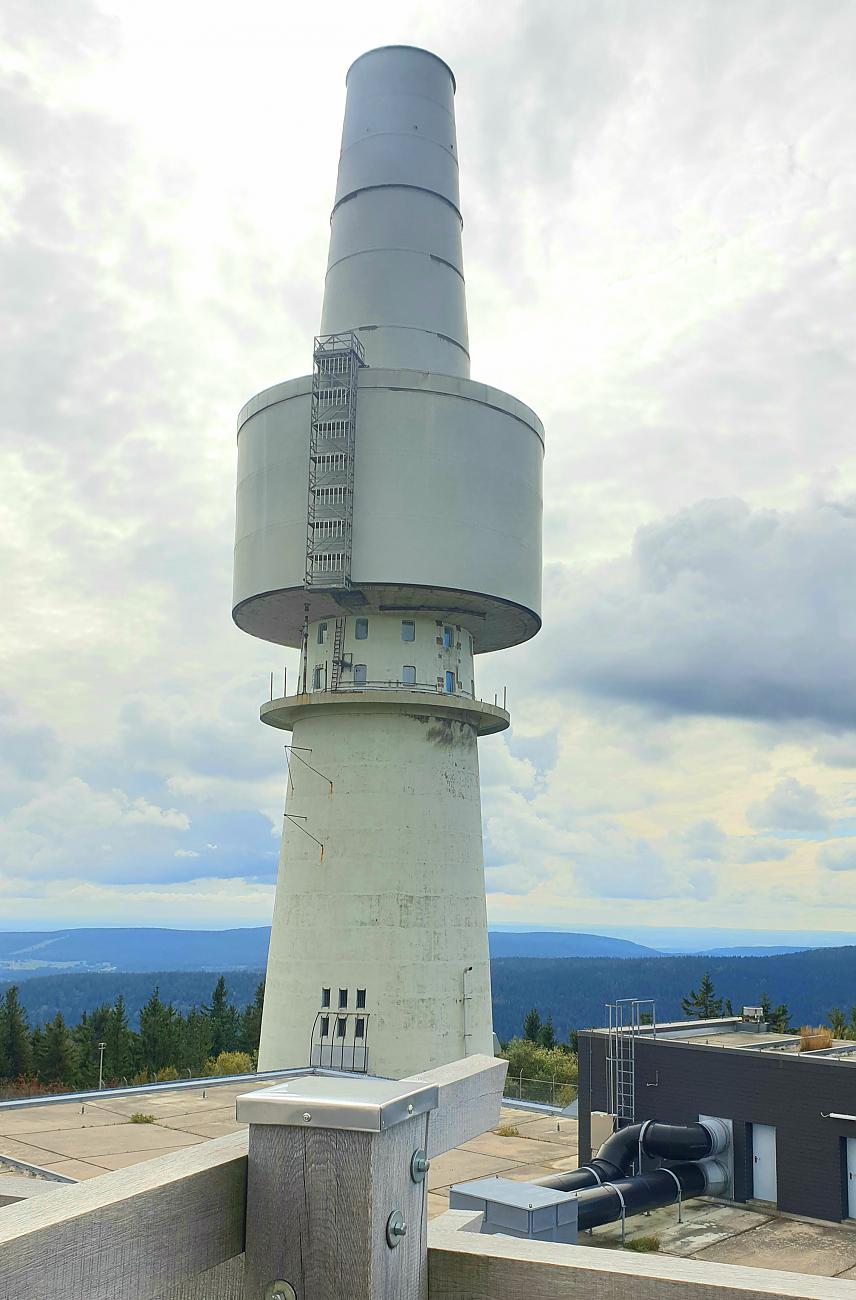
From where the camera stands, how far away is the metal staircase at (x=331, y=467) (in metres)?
33.0

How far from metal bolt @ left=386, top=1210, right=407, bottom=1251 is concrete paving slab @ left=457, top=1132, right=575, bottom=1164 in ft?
82.6

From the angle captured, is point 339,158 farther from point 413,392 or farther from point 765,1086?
point 765,1086

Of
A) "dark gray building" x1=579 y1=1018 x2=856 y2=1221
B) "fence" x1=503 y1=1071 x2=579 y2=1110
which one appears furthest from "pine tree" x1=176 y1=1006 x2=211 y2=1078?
"dark gray building" x1=579 y1=1018 x2=856 y2=1221

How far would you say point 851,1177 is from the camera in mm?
20875

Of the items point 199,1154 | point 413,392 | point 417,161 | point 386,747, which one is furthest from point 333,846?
point 199,1154

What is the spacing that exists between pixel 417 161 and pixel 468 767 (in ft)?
66.8

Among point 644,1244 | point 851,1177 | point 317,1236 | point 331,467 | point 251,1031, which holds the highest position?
point 331,467

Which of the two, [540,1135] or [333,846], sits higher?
[333,846]

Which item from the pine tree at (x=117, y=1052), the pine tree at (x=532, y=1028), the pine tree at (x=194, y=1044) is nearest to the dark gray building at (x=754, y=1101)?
the pine tree at (x=194, y=1044)

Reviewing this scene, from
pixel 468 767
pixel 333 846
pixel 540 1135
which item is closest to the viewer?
pixel 540 1135

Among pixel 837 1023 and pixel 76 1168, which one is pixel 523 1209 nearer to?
pixel 76 1168

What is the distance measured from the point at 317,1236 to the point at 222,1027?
361ft

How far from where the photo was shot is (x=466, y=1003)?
33.6 m

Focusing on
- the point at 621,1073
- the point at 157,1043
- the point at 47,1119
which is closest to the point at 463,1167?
the point at 621,1073
